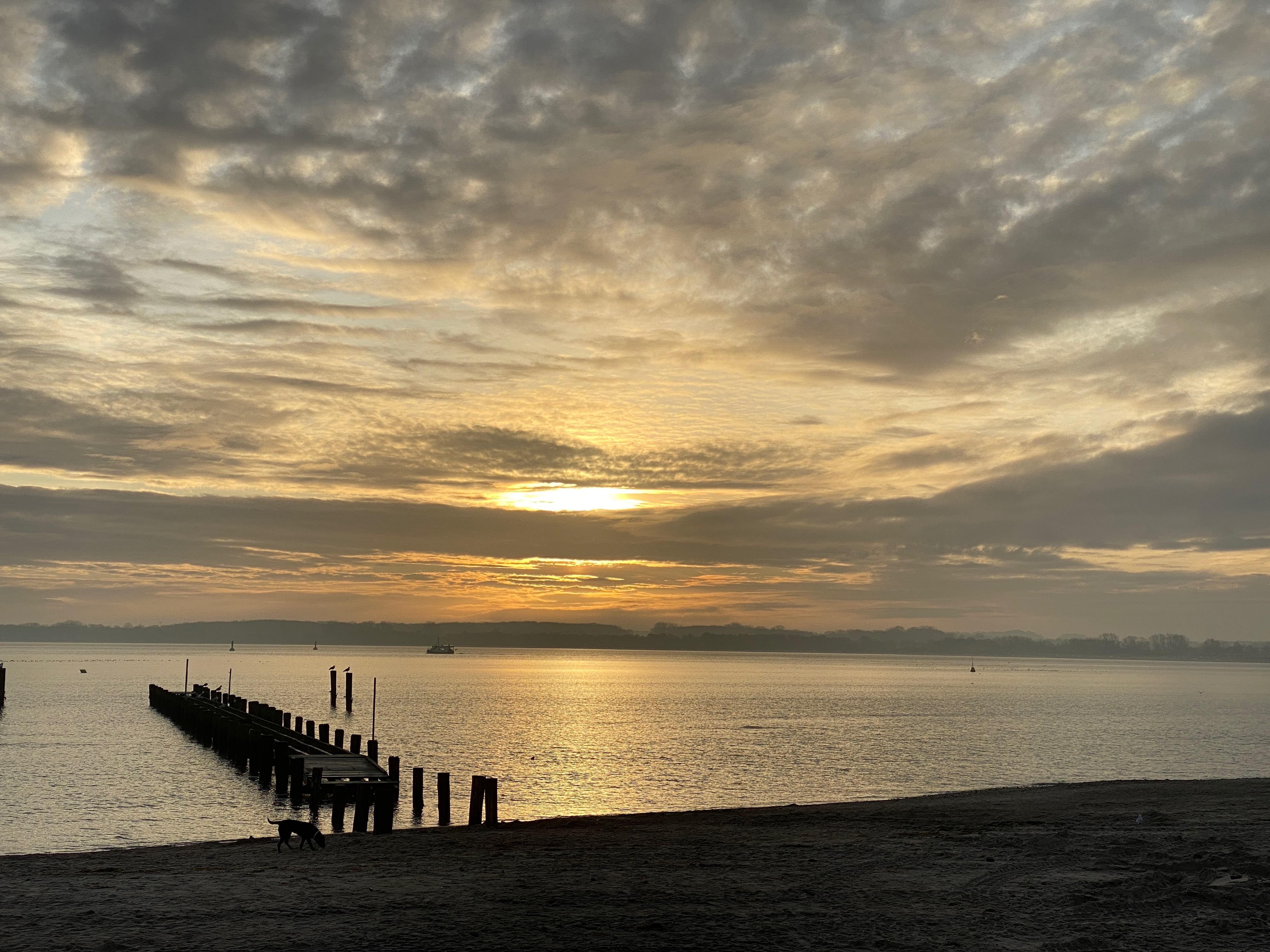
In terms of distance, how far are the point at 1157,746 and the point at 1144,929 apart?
56.7 m

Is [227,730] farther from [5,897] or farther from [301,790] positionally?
[5,897]

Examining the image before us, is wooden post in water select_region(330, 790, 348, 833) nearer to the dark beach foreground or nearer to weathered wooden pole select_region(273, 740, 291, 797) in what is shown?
the dark beach foreground

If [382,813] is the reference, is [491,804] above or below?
above

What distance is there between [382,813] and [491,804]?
8.45 feet

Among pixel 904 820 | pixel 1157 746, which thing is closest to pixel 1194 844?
pixel 904 820

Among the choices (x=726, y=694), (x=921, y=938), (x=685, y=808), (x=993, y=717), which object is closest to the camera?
(x=921, y=938)

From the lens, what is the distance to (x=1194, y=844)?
19.2 metres

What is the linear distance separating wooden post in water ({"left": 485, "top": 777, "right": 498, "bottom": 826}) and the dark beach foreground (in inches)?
50.3

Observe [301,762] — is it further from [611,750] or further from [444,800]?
[611,750]

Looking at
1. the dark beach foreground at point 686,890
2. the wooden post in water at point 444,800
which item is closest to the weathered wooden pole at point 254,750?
the wooden post in water at point 444,800

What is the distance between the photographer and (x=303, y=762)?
3744 cm

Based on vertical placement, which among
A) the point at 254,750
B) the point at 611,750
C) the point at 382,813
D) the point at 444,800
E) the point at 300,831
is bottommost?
the point at 611,750

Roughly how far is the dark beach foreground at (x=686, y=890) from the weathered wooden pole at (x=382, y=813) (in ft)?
4.74

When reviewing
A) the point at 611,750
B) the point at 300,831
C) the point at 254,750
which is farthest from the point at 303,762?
the point at 611,750
